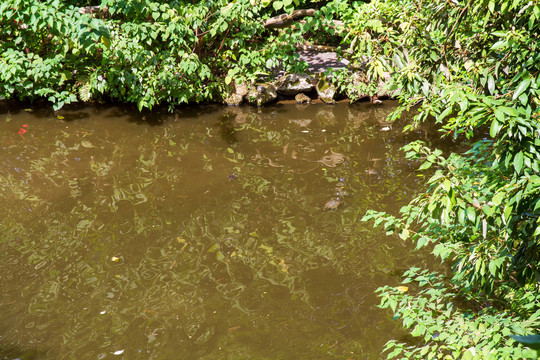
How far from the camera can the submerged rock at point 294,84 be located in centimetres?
994

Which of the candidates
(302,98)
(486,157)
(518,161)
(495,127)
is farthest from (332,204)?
(302,98)

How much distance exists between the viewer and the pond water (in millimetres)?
4250

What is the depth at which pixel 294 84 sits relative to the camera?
995 centimetres

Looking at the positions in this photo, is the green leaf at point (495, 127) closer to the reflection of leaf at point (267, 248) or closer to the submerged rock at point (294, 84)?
the reflection of leaf at point (267, 248)

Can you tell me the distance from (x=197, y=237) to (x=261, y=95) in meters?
4.69

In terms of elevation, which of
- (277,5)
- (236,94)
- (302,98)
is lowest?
(302,98)

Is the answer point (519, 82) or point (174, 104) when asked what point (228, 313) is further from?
point (174, 104)

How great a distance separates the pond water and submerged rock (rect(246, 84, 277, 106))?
86cm

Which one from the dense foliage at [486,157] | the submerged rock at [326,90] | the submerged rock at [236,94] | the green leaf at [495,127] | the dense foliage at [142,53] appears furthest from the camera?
the submerged rock at [326,90]

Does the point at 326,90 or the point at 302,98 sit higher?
the point at 326,90

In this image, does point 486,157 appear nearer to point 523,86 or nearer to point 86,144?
point 523,86

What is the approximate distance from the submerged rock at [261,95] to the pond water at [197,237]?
858 millimetres

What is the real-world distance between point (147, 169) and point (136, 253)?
2113mm

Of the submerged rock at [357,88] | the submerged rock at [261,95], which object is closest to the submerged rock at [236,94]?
the submerged rock at [261,95]
